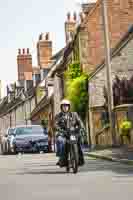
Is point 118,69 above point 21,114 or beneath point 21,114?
beneath

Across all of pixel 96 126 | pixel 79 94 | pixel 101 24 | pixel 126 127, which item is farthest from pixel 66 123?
pixel 101 24

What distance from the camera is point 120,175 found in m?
14.4

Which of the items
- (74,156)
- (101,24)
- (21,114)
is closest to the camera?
(74,156)

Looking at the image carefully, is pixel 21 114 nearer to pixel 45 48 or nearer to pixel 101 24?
pixel 45 48

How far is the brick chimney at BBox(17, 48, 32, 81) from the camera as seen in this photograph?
7644 cm

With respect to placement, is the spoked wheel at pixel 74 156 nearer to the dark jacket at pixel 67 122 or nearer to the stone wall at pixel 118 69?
the dark jacket at pixel 67 122

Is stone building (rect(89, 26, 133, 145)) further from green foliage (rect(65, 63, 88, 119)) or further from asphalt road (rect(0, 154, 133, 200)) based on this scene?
asphalt road (rect(0, 154, 133, 200))

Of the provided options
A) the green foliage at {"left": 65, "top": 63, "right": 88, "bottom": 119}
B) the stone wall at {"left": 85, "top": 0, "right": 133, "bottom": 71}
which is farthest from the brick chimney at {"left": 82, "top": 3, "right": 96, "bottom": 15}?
the green foliage at {"left": 65, "top": 63, "right": 88, "bottom": 119}

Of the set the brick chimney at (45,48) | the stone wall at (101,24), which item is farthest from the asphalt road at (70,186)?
the brick chimney at (45,48)

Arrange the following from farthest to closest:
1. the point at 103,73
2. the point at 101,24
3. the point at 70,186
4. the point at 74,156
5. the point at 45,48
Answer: the point at 45,48 < the point at 101,24 < the point at 103,73 < the point at 74,156 < the point at 70,186

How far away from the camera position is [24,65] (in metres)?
78.9

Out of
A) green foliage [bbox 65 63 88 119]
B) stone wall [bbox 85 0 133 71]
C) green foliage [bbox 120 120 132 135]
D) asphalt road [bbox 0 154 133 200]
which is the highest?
stone wall [bbox 85 0 133 71]

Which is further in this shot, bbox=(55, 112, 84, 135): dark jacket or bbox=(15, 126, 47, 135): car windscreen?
bbox=(15, 126, 47, 135): car windscreen

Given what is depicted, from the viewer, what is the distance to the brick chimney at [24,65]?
251 ft
